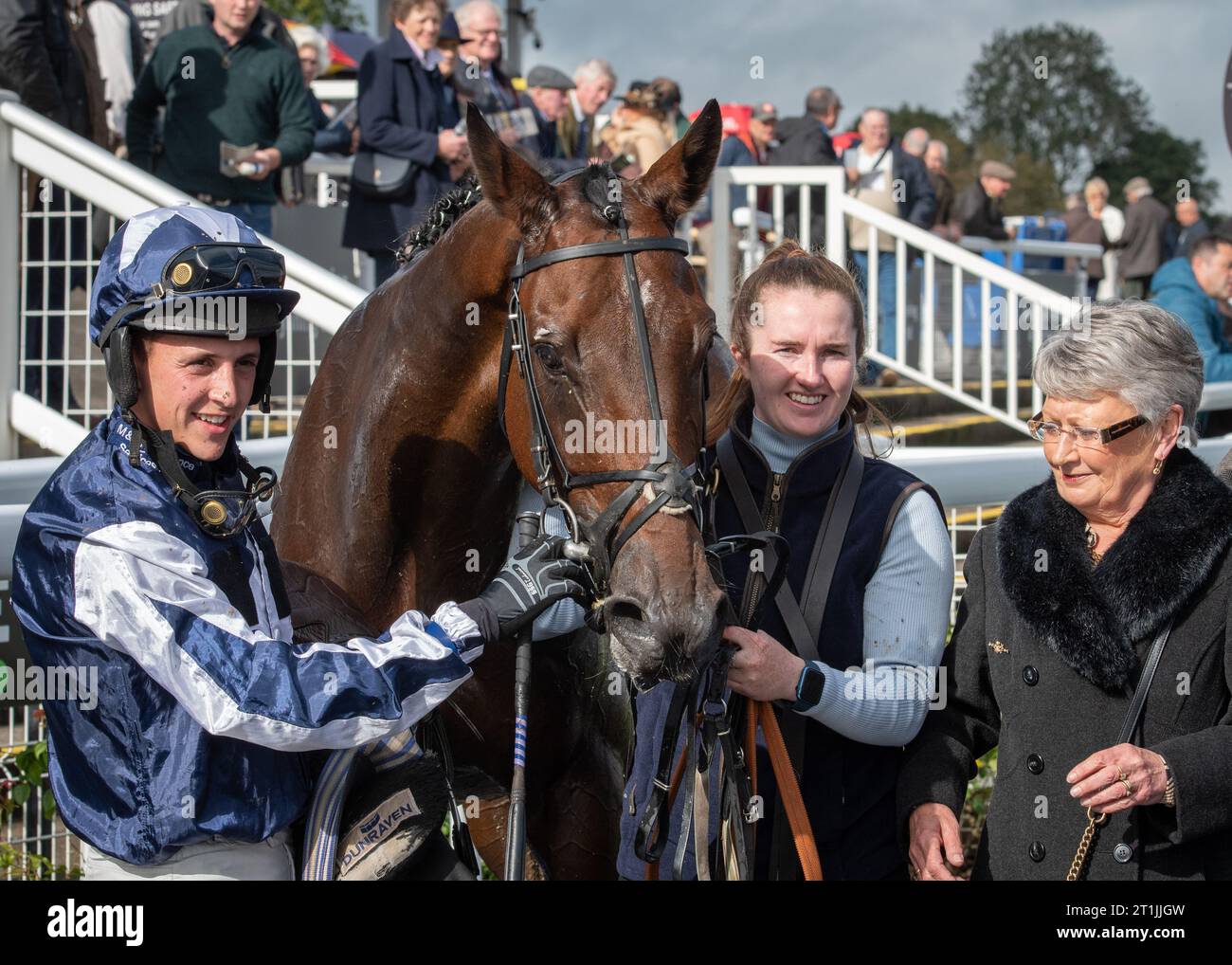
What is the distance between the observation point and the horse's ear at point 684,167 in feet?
8.58

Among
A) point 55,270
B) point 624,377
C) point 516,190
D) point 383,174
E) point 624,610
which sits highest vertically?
point 383,174

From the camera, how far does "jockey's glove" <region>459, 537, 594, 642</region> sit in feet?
7.13

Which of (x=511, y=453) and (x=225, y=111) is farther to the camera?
(x=225, y=111)

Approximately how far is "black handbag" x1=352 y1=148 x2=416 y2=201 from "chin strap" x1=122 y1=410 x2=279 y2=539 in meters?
4.62

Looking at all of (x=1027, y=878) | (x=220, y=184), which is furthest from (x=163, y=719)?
(x=220, y=184)

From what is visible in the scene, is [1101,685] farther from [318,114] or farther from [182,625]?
[318,114]

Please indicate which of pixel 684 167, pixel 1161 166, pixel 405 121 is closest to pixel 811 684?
pixel 684 167

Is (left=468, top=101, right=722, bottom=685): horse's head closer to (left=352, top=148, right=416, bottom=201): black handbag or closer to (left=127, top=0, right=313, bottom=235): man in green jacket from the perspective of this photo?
(left=352, top=148, right=416, bottom=201): black handbag

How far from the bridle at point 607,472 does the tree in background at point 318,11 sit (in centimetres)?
2642

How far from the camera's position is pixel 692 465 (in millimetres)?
2342

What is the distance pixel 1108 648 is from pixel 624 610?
0.83 m

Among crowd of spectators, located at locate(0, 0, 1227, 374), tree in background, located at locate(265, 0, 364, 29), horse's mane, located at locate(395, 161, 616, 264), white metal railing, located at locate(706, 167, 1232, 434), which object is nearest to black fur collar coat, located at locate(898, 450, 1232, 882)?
horse's mane, located at locate(395, 161, 616, 264)

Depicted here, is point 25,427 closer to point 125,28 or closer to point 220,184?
point 220,184

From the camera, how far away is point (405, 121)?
22.1 feet
